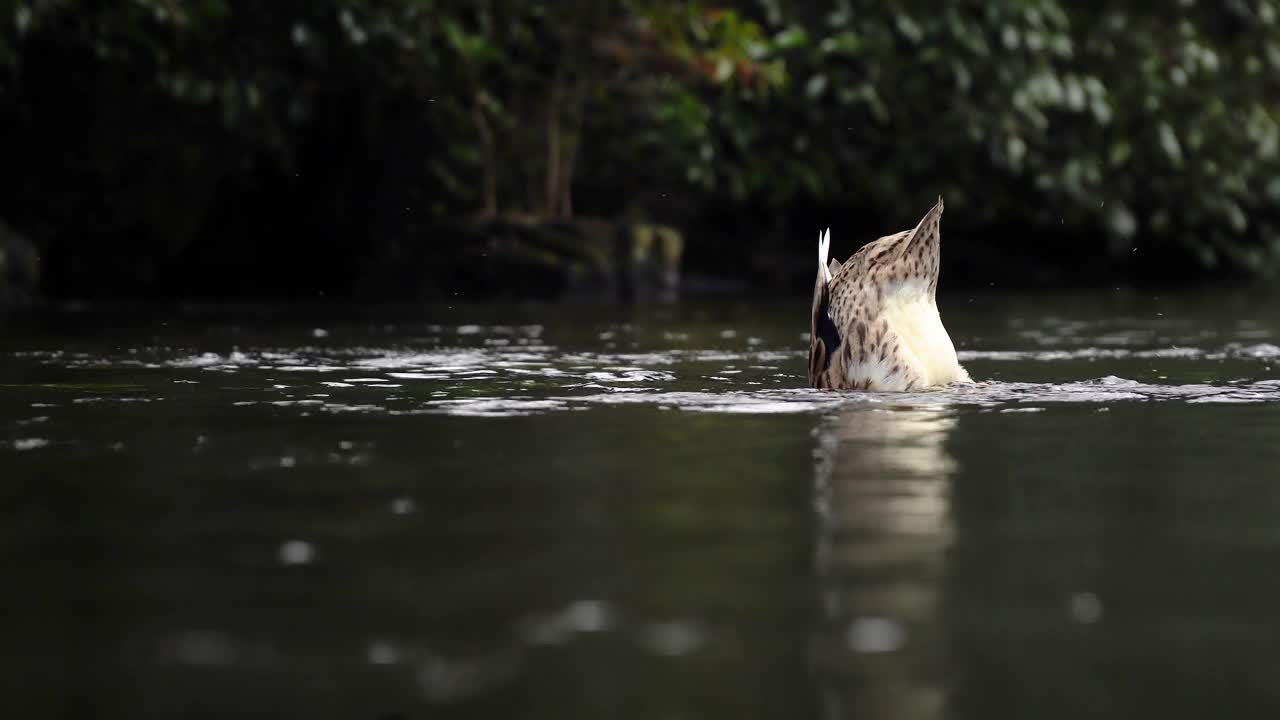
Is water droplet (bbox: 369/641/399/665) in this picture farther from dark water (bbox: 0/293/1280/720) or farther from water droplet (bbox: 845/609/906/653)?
water droplet (bbox: 845/609/906/653)

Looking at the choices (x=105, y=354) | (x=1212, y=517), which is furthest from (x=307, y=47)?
(x=1212, y=517)

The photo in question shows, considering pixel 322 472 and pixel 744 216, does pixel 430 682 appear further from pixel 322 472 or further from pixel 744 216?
pixel 744 216

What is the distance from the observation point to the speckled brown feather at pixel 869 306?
27.0 feet

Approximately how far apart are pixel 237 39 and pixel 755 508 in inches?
547

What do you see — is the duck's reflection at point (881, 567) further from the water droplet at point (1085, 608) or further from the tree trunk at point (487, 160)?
the tree trunk at point (487, 160)

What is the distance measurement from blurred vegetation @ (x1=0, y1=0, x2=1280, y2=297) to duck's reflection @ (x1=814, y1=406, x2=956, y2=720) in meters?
11.8

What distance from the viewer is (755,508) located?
16.9ft

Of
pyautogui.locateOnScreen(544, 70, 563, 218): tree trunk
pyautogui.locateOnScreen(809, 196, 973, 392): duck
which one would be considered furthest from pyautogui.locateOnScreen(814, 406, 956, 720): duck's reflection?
pyautogui.locateOnScreen(544, 70, 563, 218): tree trunk

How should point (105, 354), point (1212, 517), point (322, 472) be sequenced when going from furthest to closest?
point (105, 354) → point (322, 472) → point (1212, 517)

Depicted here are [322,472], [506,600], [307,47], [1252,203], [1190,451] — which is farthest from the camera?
[1252,203]

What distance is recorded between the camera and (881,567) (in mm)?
4273

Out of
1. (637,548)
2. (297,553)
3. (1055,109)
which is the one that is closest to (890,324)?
(637,548)

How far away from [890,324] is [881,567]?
4.06m

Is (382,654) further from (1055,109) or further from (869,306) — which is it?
(1055,109)
